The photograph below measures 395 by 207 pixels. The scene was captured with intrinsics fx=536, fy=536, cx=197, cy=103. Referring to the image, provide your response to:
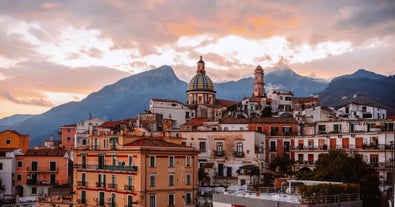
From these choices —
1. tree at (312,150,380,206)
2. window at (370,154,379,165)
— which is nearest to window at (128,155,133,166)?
tree at (312,150,380,206)

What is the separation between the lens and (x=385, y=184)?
4641 centimetres

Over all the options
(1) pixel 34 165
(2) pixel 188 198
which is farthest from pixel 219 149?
(1) pixel 34 165

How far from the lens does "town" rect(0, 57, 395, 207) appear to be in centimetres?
4494

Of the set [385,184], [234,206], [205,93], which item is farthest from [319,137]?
[205,93]

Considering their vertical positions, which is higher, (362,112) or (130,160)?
(362,112)

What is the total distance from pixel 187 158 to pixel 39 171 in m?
23.4

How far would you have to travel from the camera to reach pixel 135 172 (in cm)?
4403

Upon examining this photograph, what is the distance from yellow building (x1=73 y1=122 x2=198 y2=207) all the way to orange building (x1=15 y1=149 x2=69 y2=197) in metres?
13.5

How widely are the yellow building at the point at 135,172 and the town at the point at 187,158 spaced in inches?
3.3

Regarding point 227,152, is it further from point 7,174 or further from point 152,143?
point 7,174

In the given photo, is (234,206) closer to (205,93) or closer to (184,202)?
(184,202)

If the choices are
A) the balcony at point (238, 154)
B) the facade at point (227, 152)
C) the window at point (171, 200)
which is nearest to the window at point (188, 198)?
the window at point (171, 200)

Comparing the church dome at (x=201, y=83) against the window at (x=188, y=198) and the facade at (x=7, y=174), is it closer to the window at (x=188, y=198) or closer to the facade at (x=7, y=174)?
the facade at (x=7, y=174)

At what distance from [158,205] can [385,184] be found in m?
19.7
